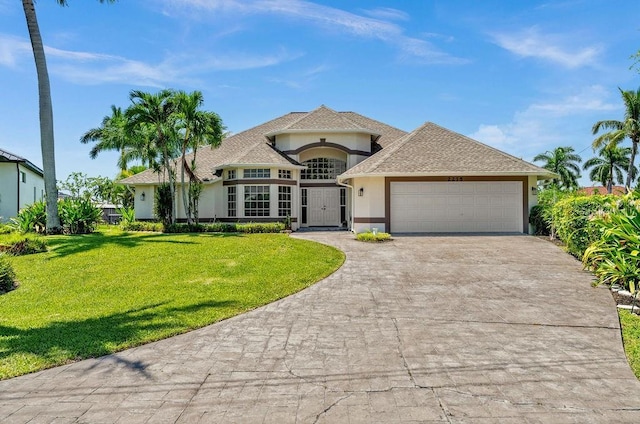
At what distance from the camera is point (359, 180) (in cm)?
1950

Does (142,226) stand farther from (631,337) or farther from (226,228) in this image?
(631,337)

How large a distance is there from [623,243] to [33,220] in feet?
72.8

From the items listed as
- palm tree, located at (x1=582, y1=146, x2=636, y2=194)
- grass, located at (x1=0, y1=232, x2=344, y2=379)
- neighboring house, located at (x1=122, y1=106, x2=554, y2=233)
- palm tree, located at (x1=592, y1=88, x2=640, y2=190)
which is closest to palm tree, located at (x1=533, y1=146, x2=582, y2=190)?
→ palm tree, located at (x1=582, y1=146, x2=636, y2=194)

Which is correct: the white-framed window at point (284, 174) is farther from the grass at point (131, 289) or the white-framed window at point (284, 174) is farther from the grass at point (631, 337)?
the grass at point (631, 337)

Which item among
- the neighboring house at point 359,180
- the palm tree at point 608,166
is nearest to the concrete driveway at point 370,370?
the neighboring house at point 359,180

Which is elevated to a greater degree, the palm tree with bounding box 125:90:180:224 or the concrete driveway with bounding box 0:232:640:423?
the palm tree with bounding box 125:90:180:224

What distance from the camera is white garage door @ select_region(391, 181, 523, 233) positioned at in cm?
1911

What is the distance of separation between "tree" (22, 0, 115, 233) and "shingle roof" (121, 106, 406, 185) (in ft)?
21.2

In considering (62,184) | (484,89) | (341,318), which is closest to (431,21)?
(484,89)

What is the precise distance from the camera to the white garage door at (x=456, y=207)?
752 inches

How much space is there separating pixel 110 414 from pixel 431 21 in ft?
47.4

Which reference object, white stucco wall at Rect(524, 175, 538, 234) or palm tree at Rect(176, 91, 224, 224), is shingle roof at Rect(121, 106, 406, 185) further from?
white stucco wall at Rect(524, 175, 538, 234)

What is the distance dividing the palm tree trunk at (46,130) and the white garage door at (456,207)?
15544mm

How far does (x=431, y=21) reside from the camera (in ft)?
45.4
